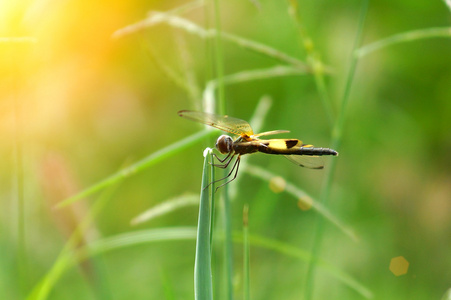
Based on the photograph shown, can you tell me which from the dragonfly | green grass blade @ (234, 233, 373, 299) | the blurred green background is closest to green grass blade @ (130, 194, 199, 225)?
green grass blade @ (234, 233, 373, 299)

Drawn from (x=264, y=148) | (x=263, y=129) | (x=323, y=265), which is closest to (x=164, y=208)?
(x=323, y=265)

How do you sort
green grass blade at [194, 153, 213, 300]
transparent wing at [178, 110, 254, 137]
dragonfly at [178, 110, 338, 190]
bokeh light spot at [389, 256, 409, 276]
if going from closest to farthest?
green grass blade at [194, 153, 213, 300] < transparent wing at [178, 110, 254, 137] < dragonfly at [178, 110, 338, 190] < bokeh light spot at [389, 256, 409, 276]

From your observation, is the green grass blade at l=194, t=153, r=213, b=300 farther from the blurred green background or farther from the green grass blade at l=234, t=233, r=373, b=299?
the blurred green background

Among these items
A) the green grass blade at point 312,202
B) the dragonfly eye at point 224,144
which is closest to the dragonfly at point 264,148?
the dragonfly eye at point 224,144

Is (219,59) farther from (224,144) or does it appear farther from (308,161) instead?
(308,161)

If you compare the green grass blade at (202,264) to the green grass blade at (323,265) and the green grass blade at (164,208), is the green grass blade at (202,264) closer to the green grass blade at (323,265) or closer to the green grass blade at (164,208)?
the green grass blade at (164,208)

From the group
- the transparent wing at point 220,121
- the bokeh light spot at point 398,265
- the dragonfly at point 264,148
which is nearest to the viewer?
the transparent wing at point 220,121
